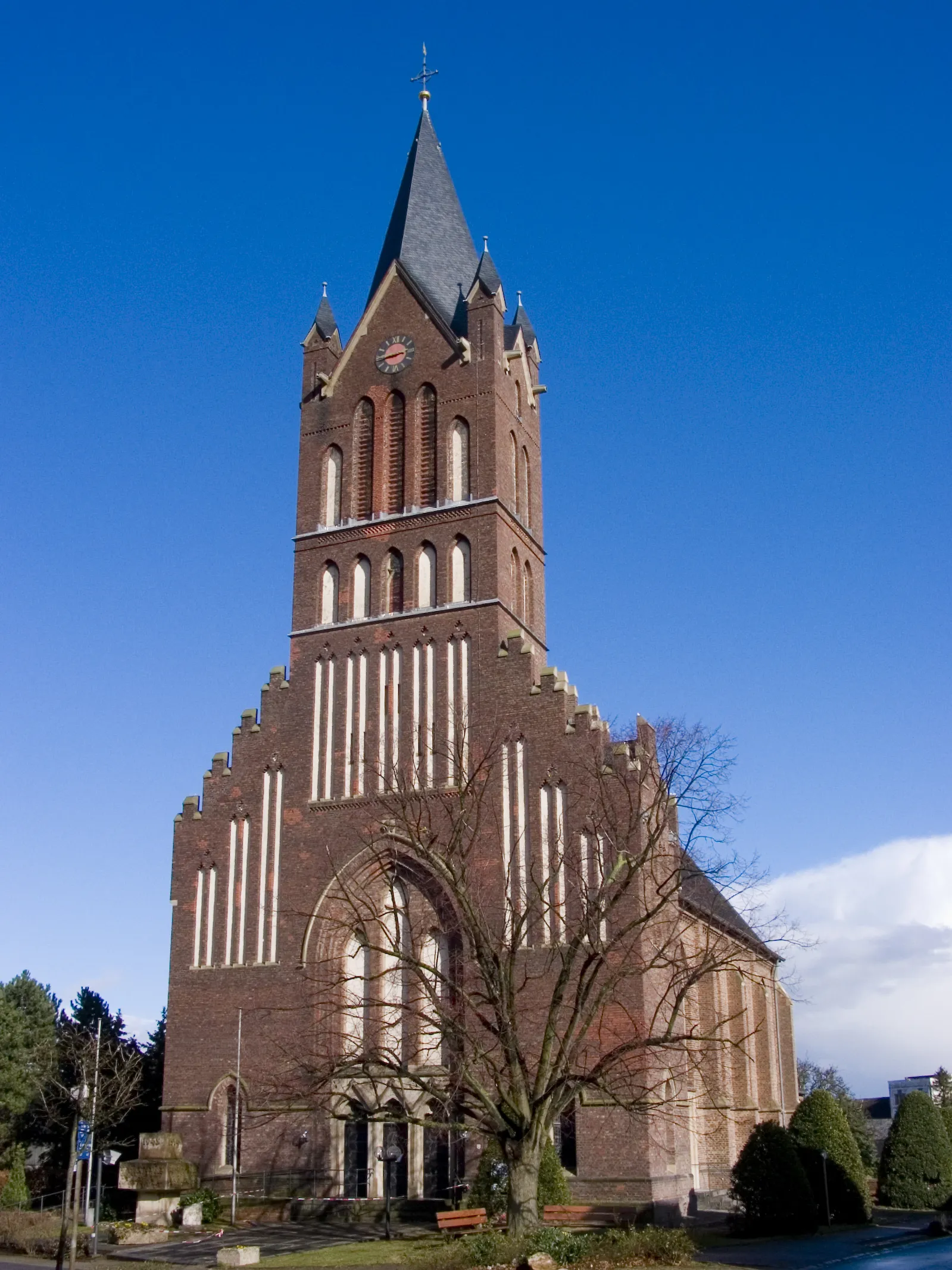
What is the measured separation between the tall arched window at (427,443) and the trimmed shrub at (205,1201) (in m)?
20.7

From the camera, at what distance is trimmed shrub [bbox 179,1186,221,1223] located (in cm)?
3534

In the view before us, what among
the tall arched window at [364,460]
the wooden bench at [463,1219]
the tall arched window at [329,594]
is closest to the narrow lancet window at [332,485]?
the tall arched window at [364,460]

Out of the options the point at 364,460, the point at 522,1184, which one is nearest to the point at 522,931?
the point at 522,1184

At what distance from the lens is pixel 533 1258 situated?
21875mm

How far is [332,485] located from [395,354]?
4912mm

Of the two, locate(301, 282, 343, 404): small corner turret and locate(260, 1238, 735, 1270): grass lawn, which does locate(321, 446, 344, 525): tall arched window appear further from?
locate(260, 1238, 735, 1270): grass lawn

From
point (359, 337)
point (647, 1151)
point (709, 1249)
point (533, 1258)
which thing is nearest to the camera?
point (533, 1258)

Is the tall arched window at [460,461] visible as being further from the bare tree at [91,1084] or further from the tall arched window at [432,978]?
the bare tree at [91,1084]

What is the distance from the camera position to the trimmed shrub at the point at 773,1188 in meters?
33.0

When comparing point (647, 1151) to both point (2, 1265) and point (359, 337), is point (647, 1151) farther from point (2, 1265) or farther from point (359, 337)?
point (359, 337)

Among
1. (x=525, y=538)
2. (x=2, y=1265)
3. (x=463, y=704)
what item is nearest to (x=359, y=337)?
(x=525, y=538)

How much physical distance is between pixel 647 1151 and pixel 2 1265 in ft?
49.2

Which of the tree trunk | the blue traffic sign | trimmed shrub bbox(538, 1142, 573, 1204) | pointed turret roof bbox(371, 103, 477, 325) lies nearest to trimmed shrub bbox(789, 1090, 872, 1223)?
trimmed shrub bbox(538, 1142, 573, 1204)

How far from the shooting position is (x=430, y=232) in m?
48.0
